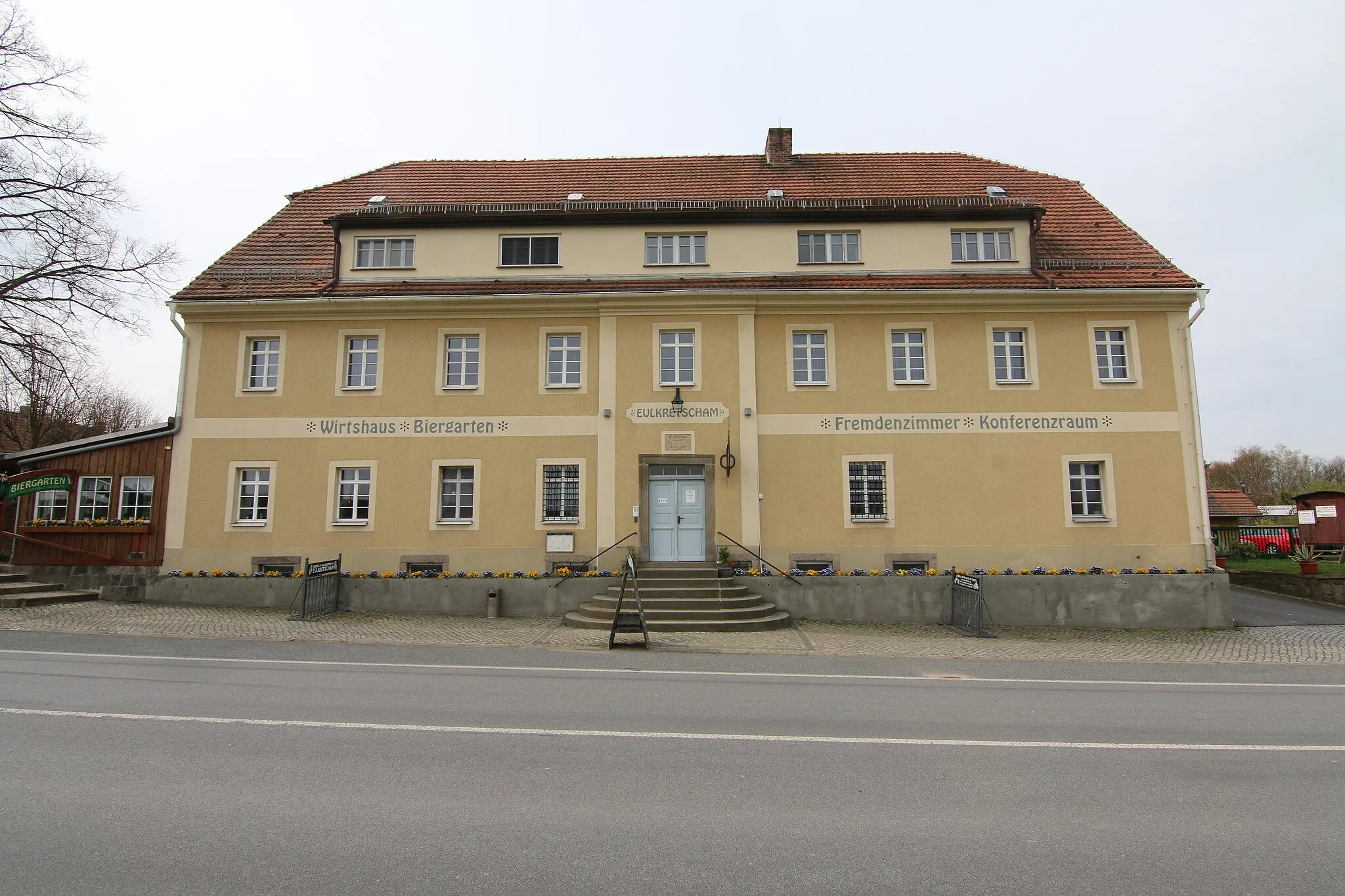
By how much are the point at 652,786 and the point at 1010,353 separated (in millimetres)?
15407

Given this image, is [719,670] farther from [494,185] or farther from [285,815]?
[494,185]

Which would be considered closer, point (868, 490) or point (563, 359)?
point (868, 490)

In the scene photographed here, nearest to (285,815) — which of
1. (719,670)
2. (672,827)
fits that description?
(672,827)

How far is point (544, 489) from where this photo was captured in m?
17.3

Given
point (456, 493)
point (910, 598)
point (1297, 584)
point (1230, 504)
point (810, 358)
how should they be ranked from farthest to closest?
point (1230, 504)
point (1297, 584)
point (810, 358)
point (456, 493)
point (910, 598)

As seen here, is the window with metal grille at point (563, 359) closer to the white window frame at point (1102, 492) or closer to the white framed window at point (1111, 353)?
the white window frame at point (1102, 492)

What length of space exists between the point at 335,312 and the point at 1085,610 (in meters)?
17.5

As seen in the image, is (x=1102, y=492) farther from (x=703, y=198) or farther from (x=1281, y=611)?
(x=703, y=198)

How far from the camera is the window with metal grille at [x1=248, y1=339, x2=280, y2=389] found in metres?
18.0

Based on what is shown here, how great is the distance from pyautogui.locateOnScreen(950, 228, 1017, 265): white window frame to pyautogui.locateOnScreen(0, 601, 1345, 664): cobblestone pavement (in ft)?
28.4

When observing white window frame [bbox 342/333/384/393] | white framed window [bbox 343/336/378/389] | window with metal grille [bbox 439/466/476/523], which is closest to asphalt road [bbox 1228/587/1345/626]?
window with metal grille [bbox 439/466/476/523]

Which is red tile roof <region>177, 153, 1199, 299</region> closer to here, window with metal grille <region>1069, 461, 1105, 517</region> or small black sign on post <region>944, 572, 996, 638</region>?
window with metal grille <region>1069, 461, 1105, 517</region>

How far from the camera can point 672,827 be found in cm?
438

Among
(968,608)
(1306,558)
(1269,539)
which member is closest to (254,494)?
(968,608)
